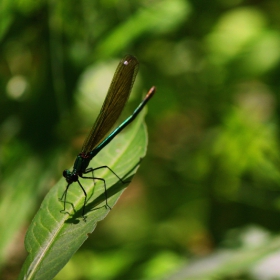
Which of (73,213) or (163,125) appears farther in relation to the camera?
→ (163,125)

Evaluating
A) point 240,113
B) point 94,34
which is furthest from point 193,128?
point 94,34

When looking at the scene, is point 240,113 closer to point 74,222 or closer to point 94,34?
point 94,34

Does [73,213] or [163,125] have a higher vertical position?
[163,125]

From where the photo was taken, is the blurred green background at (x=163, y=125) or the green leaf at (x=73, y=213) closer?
the green leaf at (x=73, y=213)

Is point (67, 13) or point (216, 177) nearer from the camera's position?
point (67, 13)
